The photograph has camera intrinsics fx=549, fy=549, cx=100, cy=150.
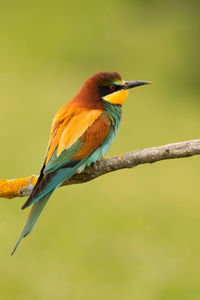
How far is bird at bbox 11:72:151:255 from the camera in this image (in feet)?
5.83

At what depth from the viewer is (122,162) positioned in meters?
1.72

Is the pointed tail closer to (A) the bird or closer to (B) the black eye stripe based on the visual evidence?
(A) the bird

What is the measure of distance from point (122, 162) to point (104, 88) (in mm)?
451

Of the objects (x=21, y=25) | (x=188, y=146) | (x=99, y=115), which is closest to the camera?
(x=188, y=146)

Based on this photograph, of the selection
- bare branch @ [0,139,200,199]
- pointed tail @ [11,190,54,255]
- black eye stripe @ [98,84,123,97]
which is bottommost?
pointed tail @ [11,190,54,255]

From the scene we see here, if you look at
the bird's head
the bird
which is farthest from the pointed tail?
the bird's head

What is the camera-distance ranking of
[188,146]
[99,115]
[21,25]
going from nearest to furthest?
1. [188,146]
2. [99,115]
3. [21,25]

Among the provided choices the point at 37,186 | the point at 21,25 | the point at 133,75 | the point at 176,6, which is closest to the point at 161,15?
the point at 176,6

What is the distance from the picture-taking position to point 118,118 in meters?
2.10

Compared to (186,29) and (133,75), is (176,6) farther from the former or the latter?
(133,75)

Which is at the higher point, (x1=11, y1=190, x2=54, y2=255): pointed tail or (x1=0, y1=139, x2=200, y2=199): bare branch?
(x1=0, y1=139, x2=200, y2=199): bare branch

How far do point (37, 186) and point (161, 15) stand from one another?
6.80 meters

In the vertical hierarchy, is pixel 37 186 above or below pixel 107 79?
below

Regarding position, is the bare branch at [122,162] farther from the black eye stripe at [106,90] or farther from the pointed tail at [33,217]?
the black eye stripe at [106,90]
